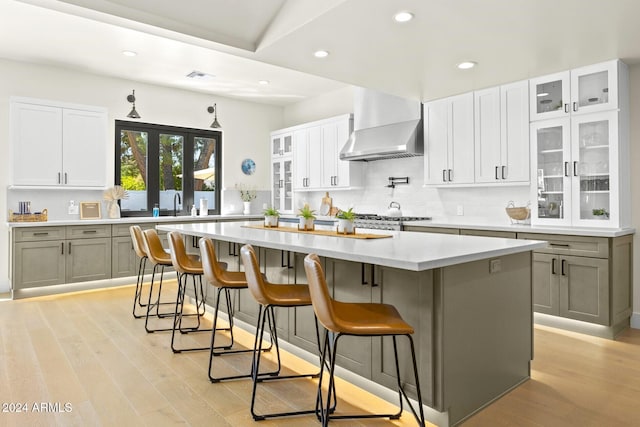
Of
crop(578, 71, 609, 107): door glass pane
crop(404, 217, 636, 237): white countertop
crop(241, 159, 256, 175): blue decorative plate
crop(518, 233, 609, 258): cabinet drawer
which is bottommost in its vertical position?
crop(518, 233, 609, 258): cabinet drawer

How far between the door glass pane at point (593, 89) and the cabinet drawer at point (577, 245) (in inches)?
50.0

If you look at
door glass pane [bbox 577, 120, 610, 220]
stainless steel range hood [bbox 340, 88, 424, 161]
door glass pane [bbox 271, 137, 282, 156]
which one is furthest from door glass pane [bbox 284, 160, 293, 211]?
door glass pane [bbox 577, 120, 610, 220]

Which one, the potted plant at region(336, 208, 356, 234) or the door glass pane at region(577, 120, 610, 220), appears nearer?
the potted plant at region(336, 208, 356, 234)

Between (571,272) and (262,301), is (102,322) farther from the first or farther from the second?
(571,272)

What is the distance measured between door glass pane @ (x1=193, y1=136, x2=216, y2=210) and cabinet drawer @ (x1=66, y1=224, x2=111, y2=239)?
5.77 ft

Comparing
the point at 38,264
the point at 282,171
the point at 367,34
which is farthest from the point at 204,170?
the point at 367,34

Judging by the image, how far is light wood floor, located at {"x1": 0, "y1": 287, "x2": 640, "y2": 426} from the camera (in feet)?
7.73

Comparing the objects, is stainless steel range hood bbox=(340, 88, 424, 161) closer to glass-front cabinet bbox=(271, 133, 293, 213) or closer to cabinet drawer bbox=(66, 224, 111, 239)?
glass-front cabinet bbox=(271, 133, 293, 213)

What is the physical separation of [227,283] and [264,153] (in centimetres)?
549

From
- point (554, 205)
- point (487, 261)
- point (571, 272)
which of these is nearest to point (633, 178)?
point (554, 205)

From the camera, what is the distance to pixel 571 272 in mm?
3850

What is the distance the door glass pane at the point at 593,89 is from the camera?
12.9 ft

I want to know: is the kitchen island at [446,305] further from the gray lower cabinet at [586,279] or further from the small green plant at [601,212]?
the small green plant at [601,212]

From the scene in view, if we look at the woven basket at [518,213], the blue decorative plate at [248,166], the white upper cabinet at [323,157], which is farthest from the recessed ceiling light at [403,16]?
the blue decorative plate at [248,166]
